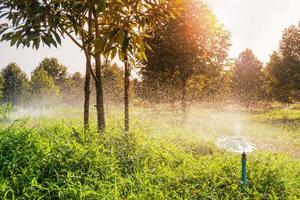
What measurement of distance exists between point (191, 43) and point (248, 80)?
73.4ft

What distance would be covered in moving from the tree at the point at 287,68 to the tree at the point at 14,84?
89.4ft

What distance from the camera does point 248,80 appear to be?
3691cm

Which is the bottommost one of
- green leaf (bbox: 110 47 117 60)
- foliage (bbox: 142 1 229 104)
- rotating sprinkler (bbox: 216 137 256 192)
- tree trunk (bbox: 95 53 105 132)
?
rotating sprinkler (bbox: 216 137 256 192)

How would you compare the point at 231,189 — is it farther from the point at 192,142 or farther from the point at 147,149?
the point at 192,142

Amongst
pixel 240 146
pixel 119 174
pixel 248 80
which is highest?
pixel 248 80

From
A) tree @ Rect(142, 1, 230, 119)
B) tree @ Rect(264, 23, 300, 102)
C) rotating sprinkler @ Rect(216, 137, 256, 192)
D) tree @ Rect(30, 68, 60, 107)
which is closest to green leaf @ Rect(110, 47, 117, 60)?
rotating sprinkler @ Rect(216, 137, 256, 192)

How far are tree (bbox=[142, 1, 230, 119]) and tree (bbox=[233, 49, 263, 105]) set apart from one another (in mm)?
20755

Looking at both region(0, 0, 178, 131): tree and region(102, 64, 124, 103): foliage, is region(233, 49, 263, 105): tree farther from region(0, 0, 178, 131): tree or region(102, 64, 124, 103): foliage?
region(0, 0, 178, 131): tree

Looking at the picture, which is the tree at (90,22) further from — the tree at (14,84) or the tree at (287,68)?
the tree at (14,84)

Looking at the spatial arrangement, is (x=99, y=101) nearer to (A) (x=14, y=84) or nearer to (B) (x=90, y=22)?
(B) (x=90, y=22)

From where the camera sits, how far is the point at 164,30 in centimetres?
1627

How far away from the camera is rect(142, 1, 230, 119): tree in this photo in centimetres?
1603

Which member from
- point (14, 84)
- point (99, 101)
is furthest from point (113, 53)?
point (14, 84)

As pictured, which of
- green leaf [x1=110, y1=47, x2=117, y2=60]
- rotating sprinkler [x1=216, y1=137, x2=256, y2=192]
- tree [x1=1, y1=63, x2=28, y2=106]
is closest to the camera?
rotating sprinkler [x1=216, y1=137, x2=256, y2=192]
